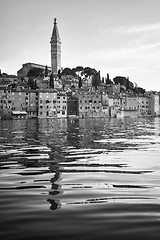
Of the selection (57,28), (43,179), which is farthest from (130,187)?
(57,28)

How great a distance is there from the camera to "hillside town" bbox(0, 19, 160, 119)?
4112 inches

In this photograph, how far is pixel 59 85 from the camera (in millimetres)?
135375

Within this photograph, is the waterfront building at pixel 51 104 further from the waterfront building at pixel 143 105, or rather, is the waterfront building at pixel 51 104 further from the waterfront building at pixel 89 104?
the waterfront building at pixel 143 105

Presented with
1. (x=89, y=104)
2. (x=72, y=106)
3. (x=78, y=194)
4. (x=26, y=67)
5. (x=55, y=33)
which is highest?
(x=55, y=33)

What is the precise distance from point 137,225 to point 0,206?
235cm

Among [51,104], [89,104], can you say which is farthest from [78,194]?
[89,104]

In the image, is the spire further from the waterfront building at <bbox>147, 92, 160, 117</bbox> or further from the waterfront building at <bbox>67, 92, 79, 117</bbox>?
the waterfront building at <bbox>67, 92, 79, 117</bbox>

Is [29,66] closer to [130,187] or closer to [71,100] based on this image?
[71,100]

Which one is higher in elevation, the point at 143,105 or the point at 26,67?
the point at 26,67

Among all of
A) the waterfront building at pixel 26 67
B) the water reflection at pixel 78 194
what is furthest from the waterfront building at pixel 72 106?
the water reflection at pixel 78 194

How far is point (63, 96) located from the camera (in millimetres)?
115688

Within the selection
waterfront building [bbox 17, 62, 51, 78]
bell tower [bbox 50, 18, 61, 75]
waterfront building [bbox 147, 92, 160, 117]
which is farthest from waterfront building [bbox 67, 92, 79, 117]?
waterfront building [bbox 147, 92, 160, 117]

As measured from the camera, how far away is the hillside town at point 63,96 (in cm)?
10444

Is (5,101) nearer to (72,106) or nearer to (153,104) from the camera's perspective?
(72,106)
